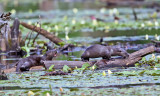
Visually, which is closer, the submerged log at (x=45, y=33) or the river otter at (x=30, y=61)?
the river otter at (x=30, y=61)

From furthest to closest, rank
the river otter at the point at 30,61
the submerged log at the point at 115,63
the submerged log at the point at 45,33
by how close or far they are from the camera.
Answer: the submerged log at the point at 45,33, the river otter at the point at 30,61, the submerged log at the point at 115,63

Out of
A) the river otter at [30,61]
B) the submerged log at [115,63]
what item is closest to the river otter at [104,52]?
the submerged log at [115,63]

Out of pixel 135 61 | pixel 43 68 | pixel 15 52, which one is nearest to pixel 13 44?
pixel 15 52

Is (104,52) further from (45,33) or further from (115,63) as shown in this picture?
Result: (45,33)

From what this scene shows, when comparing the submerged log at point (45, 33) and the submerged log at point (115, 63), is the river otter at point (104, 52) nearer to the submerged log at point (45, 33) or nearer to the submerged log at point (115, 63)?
the submerged log at point (115, 63)

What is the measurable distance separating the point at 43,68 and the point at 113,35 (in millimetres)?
8416

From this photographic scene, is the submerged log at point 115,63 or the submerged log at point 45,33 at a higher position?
the submerged log at point 45,33

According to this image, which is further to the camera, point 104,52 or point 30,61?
point 30,61

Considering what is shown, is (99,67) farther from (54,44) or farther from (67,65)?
(54,44)

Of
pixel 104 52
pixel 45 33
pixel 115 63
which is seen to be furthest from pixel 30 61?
pixel 45 33

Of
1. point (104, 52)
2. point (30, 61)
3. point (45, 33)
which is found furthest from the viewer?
point (45, 33)

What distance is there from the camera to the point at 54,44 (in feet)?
51.0

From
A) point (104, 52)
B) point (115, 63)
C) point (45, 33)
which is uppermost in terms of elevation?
point (45, 33)

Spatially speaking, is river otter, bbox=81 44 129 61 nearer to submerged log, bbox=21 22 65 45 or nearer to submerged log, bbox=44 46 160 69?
submerged log, bbox=44 46 160 69
